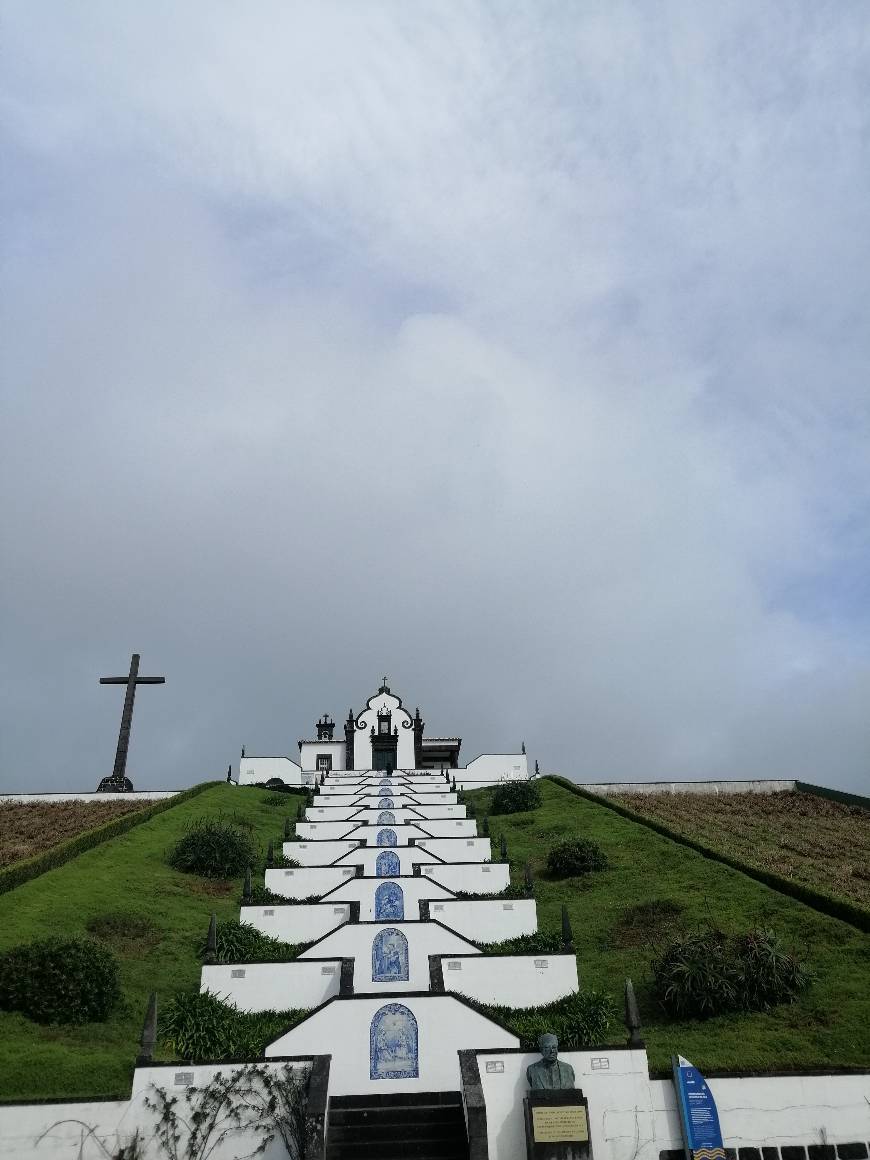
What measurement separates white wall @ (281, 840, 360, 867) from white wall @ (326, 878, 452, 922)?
15.0 ft

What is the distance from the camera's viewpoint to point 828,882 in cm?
2512

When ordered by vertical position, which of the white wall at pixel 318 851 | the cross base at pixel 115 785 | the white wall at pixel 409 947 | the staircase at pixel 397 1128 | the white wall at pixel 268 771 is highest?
the white wall at pixel 268 771

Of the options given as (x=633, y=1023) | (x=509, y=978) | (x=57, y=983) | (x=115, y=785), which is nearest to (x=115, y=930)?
(x=57, y=983)

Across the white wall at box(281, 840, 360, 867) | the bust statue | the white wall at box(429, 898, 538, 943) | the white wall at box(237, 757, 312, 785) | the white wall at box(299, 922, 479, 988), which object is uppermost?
the white wall at box(237, 757, 312, 785)

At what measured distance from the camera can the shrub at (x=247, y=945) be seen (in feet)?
64.7

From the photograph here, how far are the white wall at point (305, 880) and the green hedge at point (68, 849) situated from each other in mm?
6302

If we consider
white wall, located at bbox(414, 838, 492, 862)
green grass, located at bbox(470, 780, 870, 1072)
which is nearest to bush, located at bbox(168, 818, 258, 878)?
white wall, located at bbox(414, 838, 492, 862)

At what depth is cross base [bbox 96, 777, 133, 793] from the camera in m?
44.4

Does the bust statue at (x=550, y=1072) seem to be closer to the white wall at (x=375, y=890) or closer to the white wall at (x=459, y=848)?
the white wall at (x=375, y=890)

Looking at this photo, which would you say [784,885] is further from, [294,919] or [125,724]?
[125,724]

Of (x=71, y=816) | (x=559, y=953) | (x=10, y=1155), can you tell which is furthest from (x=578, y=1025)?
(x=71, y=816)

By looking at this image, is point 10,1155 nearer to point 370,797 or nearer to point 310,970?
point 310,970

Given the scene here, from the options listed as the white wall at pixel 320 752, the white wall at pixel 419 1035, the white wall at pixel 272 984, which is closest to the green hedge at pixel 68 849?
the white wall at pixel 272 984

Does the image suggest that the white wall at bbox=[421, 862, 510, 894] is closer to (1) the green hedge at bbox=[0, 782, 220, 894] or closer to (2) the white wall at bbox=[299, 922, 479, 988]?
(2) the white wall at bbox=[299, 922, 479, 988]
